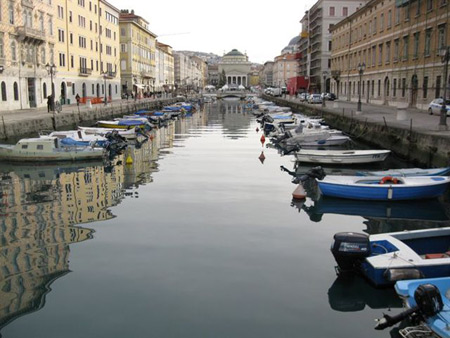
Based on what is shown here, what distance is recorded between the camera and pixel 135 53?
9300 centimetres

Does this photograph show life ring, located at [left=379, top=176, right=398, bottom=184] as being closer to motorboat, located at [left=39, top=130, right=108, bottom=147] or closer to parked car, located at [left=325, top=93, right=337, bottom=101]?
motorboat, located at [left=39, top=130, right=108, bottom=147]

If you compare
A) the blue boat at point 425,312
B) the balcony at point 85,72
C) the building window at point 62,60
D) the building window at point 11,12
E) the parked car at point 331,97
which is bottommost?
the blue boat at point 425,312

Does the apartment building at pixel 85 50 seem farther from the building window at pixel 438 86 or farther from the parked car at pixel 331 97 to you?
the building window at pixel 438 86

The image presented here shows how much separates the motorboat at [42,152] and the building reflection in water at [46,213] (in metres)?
0.65

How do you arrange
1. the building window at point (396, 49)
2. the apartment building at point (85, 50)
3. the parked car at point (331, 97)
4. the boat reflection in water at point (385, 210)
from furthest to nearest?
the parked car at point (331, 97) → the apartment building at point (85, 50) → the building window at point (396, 49) → the boat reflection in water at point (385, 210)

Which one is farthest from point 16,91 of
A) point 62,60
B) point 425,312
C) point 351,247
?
point 425,312

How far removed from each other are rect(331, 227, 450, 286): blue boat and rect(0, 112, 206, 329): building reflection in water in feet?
20.6

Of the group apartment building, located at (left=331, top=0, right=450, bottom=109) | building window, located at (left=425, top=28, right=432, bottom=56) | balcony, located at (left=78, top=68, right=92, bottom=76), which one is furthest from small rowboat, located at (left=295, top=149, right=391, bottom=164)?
balcony, located at (left=78, top=68, right=92, bottom=76)

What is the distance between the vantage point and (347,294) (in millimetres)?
9555

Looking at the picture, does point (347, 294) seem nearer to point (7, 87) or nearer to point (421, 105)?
point (421, 105)

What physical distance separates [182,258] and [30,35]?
41746mm

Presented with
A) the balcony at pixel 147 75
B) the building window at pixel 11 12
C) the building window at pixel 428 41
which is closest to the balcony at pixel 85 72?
the building window at pixel 11 12

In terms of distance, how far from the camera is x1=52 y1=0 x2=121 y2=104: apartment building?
57406 millimetres

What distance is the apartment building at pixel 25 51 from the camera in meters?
42.2
